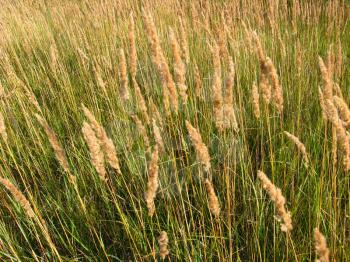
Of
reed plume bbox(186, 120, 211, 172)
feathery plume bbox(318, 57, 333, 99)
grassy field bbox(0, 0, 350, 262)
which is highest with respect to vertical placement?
feathery plume bbox(318, 57, 333, 99)

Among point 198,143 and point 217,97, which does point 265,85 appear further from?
point 198,143

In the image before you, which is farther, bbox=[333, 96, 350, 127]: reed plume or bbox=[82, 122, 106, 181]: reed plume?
bbox=[82, 122, 106, 181]: reed plume

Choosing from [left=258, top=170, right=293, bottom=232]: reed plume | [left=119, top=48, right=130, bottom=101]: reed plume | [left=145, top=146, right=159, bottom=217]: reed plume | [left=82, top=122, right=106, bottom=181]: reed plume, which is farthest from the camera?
[left=119, top=48, right=130, bottom=101]: reed plume

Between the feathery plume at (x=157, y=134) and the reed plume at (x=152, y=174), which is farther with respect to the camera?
the feathery plume at (x=157, y=134)

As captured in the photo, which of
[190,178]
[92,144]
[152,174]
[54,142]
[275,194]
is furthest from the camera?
[190,178]

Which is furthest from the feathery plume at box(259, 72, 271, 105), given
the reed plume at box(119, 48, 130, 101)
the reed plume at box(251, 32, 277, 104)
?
the reed plume at box(119, 48, 130, 101)

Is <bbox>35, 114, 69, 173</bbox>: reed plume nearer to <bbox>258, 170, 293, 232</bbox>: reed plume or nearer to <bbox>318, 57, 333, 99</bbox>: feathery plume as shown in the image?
<bbox>258, 170, 293, 232</bbox>: reed plume

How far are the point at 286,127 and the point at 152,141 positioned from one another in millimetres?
852

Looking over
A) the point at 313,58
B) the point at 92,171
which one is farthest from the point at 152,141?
the point at 313,58

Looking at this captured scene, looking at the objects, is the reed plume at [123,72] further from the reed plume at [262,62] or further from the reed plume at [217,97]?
the reed plume at [262,62]

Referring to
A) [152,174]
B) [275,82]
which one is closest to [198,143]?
[152,174]

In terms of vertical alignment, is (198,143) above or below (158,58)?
below

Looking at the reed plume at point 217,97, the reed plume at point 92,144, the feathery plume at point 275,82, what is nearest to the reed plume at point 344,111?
the feathery plume at point 275,82

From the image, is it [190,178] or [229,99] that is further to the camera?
[190,178]
